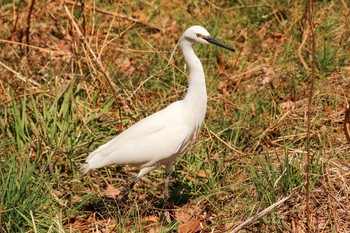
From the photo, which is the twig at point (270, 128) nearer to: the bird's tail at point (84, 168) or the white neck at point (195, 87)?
the white neck at point (195, 87)

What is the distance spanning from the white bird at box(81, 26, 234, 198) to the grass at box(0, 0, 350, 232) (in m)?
0.33

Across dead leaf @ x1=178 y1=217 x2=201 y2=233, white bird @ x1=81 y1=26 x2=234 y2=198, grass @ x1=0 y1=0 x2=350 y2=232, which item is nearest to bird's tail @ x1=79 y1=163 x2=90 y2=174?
white bird @ x1=81 y1=26 x2=234 y2=198

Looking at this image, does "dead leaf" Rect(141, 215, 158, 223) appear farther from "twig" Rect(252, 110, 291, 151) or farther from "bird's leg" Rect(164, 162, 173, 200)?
"twig" Rect(252, 110, 291, 151)

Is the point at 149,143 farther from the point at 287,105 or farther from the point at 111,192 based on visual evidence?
the point at 287,105

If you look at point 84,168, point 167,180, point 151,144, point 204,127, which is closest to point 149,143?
point 151,144

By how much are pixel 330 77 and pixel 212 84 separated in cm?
103

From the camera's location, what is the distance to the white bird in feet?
13.7

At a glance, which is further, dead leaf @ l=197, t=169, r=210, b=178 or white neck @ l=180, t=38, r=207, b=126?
dead leaf @ l=197, t=169, r=210, b=178

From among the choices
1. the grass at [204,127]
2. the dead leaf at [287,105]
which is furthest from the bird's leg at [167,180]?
the dead leaf at [287,105]

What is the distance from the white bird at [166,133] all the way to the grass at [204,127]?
0.33m

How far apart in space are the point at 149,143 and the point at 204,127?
908 millimetres

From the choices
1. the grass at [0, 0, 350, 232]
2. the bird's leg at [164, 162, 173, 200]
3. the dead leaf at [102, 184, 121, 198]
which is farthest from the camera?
the dead leaf at [102, 184, 121, 198]

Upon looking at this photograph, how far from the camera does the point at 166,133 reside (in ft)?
13.7

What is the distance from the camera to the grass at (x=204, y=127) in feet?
13.3
